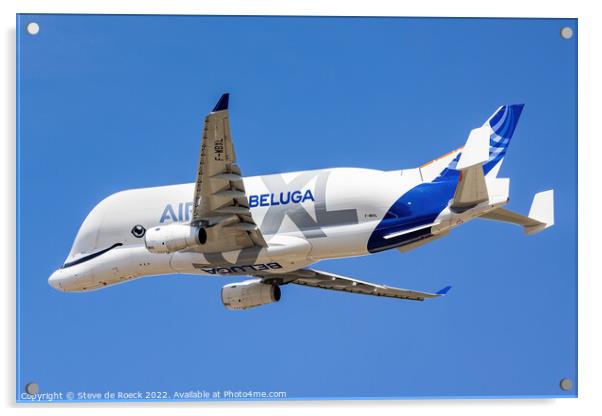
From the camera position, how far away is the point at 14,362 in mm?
35812

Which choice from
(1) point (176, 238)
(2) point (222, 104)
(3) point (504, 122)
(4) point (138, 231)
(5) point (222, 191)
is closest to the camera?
(2) point (222, 104)

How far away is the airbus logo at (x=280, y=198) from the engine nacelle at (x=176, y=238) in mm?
2265

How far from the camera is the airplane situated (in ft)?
123

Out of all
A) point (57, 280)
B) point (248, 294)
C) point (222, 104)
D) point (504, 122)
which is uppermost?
point (222, 104)

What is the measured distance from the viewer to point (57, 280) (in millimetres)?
40438

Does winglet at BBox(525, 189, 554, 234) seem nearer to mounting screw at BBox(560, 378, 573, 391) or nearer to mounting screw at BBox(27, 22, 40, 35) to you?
mounting screw at BBox(560, 378, 573, 391)

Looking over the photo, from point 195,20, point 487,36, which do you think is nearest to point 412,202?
point 487,36

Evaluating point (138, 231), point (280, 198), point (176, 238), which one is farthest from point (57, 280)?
point (280, 198)

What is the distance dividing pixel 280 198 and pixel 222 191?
7.64ft

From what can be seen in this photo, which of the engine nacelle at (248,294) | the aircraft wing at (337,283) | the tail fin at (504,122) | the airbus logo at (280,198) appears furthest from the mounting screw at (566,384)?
the engine nacelle at (248,294)

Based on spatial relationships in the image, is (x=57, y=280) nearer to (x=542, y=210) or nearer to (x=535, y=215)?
(x=535, y=215)

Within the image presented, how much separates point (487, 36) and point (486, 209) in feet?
14.1

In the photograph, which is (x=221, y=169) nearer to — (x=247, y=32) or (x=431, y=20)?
(x=247, y=32)

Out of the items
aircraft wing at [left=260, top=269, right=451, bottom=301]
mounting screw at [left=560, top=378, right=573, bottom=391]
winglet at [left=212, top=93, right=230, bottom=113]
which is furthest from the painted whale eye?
mounting screw at [left=560, top=378, right=573, bottom=391]
